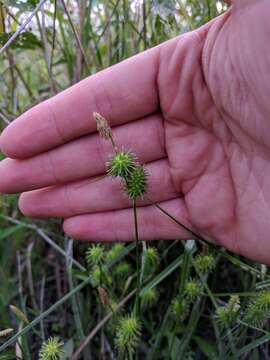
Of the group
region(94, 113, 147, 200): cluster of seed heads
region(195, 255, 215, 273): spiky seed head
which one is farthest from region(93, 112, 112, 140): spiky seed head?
region(195, 255, 215, 273): spiky seed head

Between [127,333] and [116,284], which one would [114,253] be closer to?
[116,284]

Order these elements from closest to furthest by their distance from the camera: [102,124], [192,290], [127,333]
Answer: [102,124], [127,333], [192,290]

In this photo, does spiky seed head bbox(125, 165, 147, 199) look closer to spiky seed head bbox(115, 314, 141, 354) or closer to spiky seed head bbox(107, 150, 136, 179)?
spiky seed head bbox(107, 150, 136, 179)

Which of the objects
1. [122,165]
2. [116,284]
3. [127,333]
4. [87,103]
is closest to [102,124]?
[122,165]

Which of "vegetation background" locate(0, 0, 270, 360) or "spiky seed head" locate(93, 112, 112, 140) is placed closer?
"spiky seed head" locate(93, 112, 112, 140)

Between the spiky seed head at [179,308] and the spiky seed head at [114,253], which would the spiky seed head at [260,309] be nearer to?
the spiky seed head at [179,308]

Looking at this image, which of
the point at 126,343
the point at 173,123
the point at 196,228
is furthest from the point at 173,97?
the point at 126,343

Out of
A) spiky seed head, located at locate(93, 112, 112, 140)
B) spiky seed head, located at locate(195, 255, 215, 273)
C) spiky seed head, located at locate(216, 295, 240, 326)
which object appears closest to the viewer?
spiky seed head, located at locate(93, 112, 112, 140)
